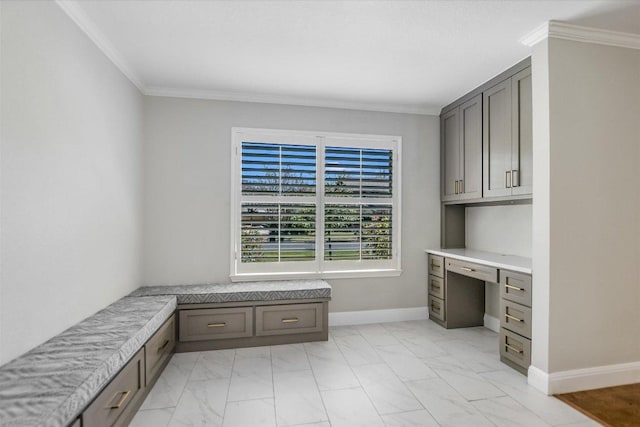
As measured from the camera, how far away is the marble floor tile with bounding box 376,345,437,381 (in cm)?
261

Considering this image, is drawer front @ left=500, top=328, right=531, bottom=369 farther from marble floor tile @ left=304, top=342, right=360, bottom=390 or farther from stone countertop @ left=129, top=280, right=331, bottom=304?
stone countertop @ left=129, top=280, right=331, bottom=304

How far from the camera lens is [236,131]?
361 cm

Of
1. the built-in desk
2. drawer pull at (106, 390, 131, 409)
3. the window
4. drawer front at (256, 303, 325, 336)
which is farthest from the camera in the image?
the window

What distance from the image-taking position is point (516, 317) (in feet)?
8.72

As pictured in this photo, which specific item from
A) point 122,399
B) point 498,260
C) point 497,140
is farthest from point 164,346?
point 497,140

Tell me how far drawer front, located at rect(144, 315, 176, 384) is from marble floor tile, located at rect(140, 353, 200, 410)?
88 millimetres

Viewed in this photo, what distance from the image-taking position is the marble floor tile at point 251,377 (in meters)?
2.34

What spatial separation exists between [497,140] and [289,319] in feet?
8.45

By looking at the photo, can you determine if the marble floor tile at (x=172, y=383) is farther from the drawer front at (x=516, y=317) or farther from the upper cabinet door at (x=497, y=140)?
the upper cabinet door at (x=497, y=140)

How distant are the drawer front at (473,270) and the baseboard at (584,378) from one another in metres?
0.76

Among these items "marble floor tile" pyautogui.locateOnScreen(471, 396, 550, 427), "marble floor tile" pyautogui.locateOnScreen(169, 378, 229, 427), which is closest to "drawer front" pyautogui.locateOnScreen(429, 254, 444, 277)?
"marble floor tile" pyautogui.locateOnScreen(471, 396, 550, 427)

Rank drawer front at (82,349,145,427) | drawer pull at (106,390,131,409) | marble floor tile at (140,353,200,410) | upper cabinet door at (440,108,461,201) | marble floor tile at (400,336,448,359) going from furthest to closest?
upper cabinet door at (440,108,461,201) < marble floor tile at (400,336,448,359) < marble floor tile at (140,353,200,410) < drawer pull at (106,390,131,409) < drawer front at (82,349,145,427)

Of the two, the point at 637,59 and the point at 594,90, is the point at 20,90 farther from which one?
the point at 637,59

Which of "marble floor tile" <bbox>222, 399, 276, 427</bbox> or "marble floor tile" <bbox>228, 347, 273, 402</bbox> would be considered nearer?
"marble floor tile" <bbox>222, 399, 276, 427</bbox>
